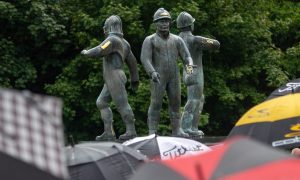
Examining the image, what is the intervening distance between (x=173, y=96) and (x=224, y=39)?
39.6 feet

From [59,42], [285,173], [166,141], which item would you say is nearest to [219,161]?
[285,173]

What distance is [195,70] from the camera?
51.1 feet

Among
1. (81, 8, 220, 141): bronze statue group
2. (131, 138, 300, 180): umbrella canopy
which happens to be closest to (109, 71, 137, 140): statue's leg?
(81, 8, 220, 141): bronze statue group

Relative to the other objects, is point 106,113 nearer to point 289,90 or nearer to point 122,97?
point 122,97

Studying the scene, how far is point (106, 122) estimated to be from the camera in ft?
49.0

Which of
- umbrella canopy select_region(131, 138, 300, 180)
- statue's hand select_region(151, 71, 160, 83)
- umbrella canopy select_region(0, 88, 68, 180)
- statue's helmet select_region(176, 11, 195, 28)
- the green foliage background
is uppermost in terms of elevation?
umbrella canopy select_region(0, 88, 68, 180)

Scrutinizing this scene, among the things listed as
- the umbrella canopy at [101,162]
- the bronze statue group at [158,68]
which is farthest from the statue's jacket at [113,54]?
the umbrella canopy at [101,162]

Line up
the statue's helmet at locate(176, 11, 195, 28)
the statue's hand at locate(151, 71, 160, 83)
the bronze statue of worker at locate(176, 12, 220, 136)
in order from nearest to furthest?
the statue's hand at locate(151, 71, 160, 83), the statue's helmet at locate(176, 11, 195, 28), the bronze statue of worker at locate(176, 12, 220, 136)

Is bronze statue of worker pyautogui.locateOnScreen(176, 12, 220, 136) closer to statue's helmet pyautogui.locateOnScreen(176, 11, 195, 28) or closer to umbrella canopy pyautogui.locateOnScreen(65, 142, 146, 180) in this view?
statue's helmet pyautogui.locateOnScreen(176, 11, 195, 28)

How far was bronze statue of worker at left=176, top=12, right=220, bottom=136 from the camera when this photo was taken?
602 inches

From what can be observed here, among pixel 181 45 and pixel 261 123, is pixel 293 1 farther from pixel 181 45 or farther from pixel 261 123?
pixel 261 123

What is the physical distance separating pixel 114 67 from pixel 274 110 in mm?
8379

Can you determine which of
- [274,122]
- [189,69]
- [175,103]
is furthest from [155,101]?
[274,122]

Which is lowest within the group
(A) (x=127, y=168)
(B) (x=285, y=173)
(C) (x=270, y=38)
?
(C) (x=270, y=38)
